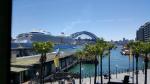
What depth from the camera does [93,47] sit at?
59250 millimetres

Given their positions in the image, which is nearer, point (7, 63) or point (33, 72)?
point (7, 63)

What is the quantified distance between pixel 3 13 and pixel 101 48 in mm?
57700

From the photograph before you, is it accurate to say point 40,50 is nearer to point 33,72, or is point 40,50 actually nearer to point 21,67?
point 21,67

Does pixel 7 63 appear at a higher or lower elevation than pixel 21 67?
higher

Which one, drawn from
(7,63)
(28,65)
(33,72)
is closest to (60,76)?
(33,72)

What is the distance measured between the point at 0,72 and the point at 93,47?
187 feet

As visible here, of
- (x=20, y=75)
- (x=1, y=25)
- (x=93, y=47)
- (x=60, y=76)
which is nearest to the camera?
(x=1, y=25)

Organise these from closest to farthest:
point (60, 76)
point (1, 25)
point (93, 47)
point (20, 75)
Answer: point (1, 25), point (20, 75), point (93, 47), point (60, 76)

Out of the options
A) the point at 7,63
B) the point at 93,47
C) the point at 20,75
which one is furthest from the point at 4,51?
the point at 93,47

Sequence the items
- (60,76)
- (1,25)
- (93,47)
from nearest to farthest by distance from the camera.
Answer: (1,25), (93,47), (60,76)

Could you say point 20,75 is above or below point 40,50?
below

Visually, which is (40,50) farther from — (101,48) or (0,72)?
(0,72)

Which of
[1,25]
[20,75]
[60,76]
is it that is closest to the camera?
[1,25]

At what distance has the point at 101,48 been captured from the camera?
5984cm
